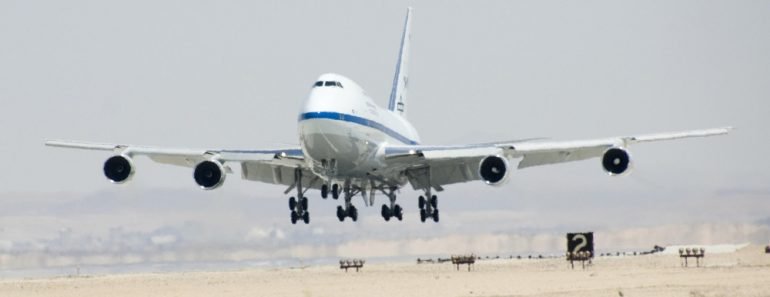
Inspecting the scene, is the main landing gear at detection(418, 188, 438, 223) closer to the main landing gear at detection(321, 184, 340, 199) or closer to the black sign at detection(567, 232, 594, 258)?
the main landing gear at detection(321, 184, 340, 199)

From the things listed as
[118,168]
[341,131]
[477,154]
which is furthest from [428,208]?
[118,168]

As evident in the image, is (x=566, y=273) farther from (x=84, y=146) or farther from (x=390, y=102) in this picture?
(x=84, y=146)

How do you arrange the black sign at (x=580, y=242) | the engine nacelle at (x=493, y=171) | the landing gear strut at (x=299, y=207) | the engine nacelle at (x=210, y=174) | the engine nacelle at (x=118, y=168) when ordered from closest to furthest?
the engine nacelle at (x=493, y=171) < the engine nacelle at (x=118, y=168) < the engine nacelle at (x=210, y=174) < the landing gear strut at (x=299, y=207) < the black sign at (x=580, y=242)

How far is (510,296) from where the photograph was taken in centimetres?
8488

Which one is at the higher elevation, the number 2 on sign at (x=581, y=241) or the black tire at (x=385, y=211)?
the number 2 on sign at (x=581, y=241)

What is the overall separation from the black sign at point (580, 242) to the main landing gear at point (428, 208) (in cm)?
3803

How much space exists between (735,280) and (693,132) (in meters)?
21.3

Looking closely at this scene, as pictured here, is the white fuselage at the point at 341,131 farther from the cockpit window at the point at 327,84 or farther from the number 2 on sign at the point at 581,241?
the number 2 on sign at the point at 581,241

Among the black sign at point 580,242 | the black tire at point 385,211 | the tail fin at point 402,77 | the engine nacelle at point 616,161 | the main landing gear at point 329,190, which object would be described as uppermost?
the tail fin at point 402,77

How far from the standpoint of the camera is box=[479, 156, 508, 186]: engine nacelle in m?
77.9

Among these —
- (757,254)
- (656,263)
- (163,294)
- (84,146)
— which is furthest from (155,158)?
(757,254)

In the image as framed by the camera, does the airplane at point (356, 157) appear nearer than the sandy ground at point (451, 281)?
Yes

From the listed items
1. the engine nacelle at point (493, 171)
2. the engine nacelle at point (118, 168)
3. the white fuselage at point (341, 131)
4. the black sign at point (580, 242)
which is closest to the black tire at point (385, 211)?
the white fuselage at point (341, 131)

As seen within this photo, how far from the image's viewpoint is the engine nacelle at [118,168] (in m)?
79.2
